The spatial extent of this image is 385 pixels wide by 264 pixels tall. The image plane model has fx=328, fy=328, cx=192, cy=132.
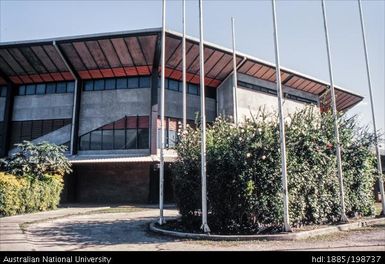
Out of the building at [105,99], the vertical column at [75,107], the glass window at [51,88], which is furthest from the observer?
the glass window at [51,88]

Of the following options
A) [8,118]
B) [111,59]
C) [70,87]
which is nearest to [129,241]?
[111,59]

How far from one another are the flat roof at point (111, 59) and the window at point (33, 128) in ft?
12.1

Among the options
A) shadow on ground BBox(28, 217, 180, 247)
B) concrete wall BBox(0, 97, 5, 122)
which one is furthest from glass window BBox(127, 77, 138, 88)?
shadow on ground BBox(28, 217, 180, 247)

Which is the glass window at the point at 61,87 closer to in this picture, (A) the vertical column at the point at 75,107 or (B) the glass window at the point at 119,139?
(A) the vertical column at the point at 75,107

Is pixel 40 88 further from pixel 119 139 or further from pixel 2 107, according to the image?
pixel 119 139

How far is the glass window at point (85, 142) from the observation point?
26734mm

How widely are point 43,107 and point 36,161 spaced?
10535 millimetres

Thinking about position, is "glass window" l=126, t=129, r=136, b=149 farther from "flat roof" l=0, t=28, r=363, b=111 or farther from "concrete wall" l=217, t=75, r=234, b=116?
"concrete wall" l=217, t=75, r=234, b=116

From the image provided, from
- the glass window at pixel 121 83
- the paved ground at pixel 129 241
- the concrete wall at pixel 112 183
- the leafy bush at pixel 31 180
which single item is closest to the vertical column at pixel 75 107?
the concrete wall at pixel 112 183

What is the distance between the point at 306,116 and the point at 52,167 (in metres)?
15.1

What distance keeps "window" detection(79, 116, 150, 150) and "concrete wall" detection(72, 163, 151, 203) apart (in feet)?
5.35

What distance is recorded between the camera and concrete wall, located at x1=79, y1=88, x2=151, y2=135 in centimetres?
2670

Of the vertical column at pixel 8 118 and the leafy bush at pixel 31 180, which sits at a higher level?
the vertical column at pixel 8 118
